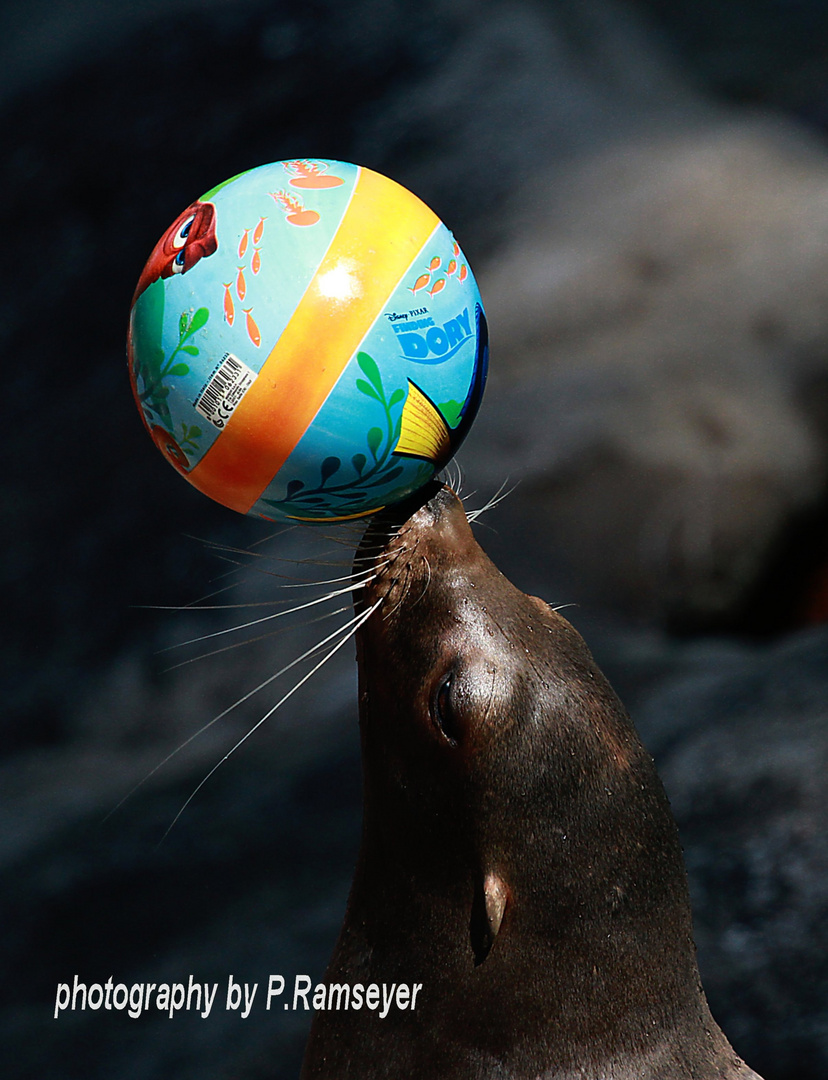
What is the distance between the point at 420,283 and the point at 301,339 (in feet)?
0.89

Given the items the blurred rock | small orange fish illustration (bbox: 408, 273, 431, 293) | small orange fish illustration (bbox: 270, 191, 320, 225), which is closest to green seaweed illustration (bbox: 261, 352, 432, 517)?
small orange fish illustration (bbox: 408, 273, 431, 293)

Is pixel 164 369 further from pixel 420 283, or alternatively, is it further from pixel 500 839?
pixel 500 839

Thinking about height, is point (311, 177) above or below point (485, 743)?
above

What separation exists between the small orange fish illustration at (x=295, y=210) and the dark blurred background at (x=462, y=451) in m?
3.42

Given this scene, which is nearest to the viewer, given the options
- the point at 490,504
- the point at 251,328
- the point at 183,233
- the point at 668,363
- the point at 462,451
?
the point at 251,328

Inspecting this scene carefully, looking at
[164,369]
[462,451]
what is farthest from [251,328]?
[462,451]

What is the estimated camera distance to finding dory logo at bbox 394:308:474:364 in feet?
7.60

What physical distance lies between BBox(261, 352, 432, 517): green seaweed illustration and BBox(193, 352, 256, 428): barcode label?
0.20 meters

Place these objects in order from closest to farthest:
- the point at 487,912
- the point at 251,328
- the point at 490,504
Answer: the point at 251,328 < the point at 487,912 < the point at 490,504

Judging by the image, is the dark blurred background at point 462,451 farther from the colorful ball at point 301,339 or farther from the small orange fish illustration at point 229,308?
the small orange fish illustration at point 229,308

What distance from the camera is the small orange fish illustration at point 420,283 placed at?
233 cm

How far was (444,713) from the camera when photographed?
8.45 ft

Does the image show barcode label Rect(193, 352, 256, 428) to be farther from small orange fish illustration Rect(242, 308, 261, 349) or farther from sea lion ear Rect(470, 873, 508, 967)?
sea lion ear Rect(470, 873, 508, 967)

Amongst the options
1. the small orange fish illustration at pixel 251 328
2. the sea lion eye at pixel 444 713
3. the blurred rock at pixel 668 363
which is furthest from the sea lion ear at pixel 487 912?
the blurred rock at pixel 668 363
